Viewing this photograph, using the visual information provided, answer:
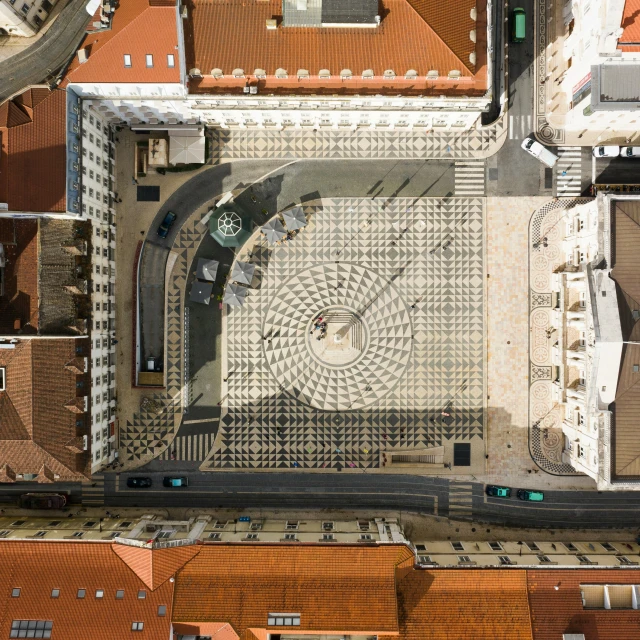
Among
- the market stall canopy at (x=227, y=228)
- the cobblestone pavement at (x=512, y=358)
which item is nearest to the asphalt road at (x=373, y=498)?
the cobblestone pavement at (x=512, y=358)

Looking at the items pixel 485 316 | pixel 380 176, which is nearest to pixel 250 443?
pixel 485 316

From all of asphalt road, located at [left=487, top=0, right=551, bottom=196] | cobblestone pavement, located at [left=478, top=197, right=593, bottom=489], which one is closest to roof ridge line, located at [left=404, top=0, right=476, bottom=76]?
asphalt road, located at [left=487, top=0, right=551, bottom=196]

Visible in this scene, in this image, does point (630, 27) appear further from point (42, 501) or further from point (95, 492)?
point (42, 501)

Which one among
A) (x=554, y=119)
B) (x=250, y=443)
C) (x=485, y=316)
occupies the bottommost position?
(x=250, y=443)

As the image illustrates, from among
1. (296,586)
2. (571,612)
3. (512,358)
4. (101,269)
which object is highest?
(101,269)

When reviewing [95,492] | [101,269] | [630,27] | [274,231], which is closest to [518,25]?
[630,27]

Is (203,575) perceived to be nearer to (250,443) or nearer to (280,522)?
(280,522)
